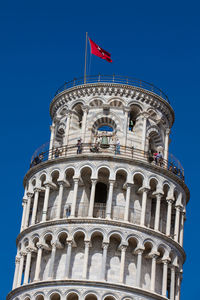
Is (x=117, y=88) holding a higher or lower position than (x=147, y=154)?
higher

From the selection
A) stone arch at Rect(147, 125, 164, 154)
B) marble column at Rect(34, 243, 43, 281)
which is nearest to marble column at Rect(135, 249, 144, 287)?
marble column at Rect(34, 243, 43, 281)

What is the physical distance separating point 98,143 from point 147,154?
436cm

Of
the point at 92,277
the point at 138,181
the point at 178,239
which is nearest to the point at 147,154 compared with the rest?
the point at 138,181

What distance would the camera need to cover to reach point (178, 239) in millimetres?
64375

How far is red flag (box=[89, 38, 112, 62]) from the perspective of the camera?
69.4 meters

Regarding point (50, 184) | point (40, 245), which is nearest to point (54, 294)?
point (40, 245)

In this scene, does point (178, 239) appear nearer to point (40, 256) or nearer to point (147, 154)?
point (147, 154)

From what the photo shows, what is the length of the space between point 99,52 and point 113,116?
6.78 meters

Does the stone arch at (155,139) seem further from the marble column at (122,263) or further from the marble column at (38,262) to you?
the marble column at (38,262)

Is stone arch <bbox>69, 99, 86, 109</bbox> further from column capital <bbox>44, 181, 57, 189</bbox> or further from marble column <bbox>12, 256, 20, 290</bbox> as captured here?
marble column <bbox>12, 256, 20, 290</bbox>

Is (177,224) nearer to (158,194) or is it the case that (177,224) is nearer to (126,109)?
(158,194)

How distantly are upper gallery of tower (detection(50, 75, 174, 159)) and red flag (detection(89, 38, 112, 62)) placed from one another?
214cm

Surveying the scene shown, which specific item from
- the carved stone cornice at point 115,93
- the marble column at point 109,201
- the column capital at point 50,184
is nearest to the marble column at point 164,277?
the marble column at point 109,201

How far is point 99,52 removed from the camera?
69938 mm
